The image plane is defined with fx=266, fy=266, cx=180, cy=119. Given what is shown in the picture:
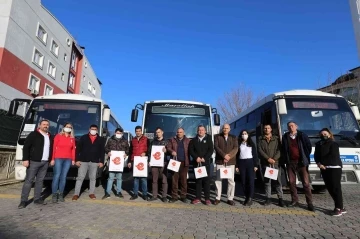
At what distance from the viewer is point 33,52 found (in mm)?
26281

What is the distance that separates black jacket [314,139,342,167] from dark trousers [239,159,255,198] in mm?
1609

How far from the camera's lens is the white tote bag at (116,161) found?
25.0 ft

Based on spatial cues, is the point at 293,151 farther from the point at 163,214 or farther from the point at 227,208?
the point at 163,214

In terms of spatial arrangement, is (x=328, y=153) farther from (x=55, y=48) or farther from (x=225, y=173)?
(x=55, y=48)

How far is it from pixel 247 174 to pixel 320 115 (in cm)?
321

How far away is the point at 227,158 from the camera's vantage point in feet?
23.2

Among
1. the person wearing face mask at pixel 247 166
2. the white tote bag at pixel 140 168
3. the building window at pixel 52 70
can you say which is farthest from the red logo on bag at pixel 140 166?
the building window at pixel 52 70

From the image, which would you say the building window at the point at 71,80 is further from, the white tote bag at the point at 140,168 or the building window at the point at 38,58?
the white tote bag at the point at 140,168

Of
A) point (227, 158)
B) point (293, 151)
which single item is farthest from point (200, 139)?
point (293, 151)

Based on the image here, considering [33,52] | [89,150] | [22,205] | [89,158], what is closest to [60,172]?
[89,158]

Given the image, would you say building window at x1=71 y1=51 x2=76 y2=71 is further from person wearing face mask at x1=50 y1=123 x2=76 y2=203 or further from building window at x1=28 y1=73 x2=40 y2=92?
person wearing face mask at x1=50 y1=123 x2=76 y2=203

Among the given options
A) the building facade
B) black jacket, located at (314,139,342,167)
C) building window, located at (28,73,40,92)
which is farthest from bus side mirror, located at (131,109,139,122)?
building window, located at (28,73,40,92)

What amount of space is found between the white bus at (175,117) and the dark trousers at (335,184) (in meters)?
3.89

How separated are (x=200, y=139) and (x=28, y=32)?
2494 centimetres
